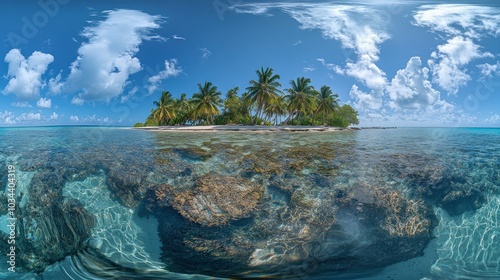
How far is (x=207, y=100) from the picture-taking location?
49375 millimetres

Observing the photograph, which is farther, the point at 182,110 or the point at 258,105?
the point at 182,110

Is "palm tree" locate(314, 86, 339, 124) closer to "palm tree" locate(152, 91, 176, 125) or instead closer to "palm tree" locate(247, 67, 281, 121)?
"palm tree" locate(247, 67, 281, 121)

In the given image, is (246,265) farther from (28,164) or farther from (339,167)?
(28,164)

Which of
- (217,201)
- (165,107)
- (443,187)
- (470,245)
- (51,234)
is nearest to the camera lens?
(470,245)

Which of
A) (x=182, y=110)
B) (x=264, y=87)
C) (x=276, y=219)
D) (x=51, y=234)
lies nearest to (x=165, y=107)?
(x=182, y=110)

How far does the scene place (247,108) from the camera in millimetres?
54750

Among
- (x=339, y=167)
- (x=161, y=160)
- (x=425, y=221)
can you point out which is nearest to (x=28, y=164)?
(x=161, y=160)

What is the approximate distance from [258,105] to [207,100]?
10315 millimetres

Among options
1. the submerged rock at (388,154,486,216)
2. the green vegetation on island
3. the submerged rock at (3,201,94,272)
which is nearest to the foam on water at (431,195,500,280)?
the submerged rock at (388,154,486,216)

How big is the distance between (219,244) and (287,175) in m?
3.73

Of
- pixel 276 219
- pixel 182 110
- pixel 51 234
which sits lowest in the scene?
pixel 51 234

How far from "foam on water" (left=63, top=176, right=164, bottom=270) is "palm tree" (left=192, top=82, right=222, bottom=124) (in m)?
41.8

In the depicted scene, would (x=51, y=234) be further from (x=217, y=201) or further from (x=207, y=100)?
(x=207, y=100)

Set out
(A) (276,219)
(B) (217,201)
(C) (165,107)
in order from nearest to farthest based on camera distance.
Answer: (A) (276,219) < (B) (217,201) < (C) (165,107)
